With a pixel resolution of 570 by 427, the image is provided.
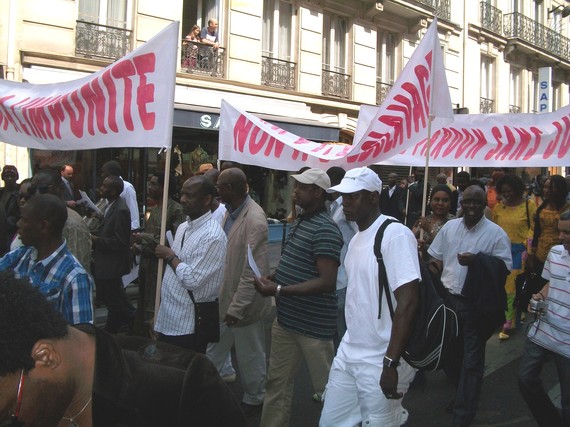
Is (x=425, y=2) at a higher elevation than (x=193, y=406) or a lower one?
higher

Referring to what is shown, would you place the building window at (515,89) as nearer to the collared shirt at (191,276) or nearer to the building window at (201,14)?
the building window at (201,14)

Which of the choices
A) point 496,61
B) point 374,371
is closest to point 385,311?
point 374,371

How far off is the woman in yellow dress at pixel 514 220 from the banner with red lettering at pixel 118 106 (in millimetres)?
3957

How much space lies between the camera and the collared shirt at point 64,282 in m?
2.69

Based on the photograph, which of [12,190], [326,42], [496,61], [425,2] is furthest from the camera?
[496,61]

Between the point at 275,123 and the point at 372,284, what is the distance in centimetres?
1091

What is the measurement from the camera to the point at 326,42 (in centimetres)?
1648

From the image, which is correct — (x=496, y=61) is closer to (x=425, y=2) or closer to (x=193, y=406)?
(x=425, y=2)

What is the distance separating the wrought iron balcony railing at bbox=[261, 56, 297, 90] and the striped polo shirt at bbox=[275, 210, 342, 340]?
452 inches

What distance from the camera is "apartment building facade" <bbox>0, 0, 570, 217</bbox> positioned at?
37.1 feet

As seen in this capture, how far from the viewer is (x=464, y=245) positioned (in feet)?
14.2

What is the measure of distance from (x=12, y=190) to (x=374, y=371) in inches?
239

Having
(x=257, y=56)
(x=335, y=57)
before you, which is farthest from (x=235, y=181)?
(x=335, y=57)

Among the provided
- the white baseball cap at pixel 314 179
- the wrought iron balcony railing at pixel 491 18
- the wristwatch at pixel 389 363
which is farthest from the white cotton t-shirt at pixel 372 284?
the wrought iron balcony railing at pixel 491 18
